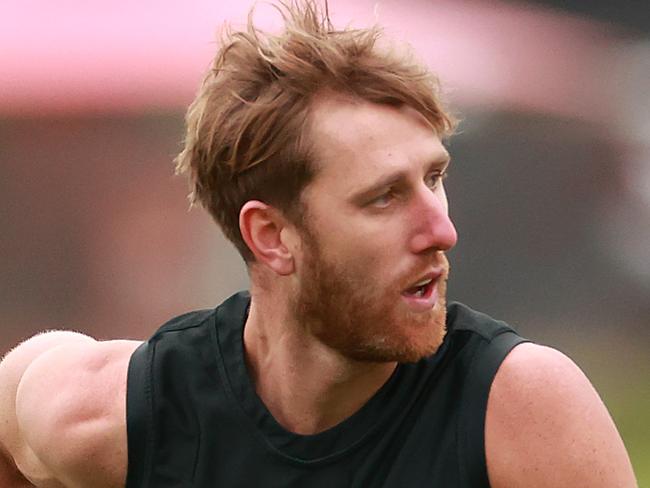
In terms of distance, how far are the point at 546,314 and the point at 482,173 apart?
0.81m

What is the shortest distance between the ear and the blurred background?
328cm

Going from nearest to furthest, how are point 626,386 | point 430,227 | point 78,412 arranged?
1. point 430,227
2. point 78,412
3. point 626,386

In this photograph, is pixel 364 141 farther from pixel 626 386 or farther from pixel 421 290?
pixel 626 386

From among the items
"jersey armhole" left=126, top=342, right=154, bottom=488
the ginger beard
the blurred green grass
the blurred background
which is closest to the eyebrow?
the ginger beard

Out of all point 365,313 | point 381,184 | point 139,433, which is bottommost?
point 139,433

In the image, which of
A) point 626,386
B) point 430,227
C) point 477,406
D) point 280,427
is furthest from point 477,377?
point 626,386

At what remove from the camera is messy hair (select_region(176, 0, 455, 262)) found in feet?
7.75

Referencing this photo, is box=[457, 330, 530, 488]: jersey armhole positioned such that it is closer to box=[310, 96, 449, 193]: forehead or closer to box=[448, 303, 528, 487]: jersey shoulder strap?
box=[448, 303, 528, 487]: jersey shoulder strap

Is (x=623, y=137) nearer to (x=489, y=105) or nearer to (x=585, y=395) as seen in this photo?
(x=489, y=105)

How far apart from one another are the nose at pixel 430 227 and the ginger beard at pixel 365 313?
0.10ft

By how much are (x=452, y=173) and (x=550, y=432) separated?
4986 millimetres

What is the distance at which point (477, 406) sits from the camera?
2234 mm

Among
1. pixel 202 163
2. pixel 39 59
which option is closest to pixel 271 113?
pixel 202 163

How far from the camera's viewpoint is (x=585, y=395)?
2.16m
